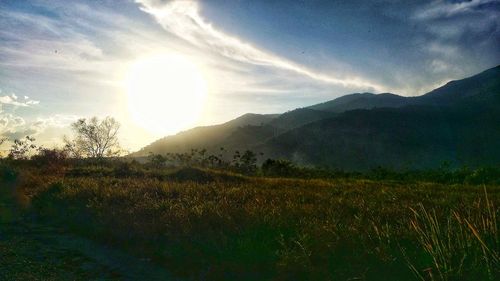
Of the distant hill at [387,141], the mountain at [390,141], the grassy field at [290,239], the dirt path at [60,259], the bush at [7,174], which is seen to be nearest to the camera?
the grassy field at [290,239]

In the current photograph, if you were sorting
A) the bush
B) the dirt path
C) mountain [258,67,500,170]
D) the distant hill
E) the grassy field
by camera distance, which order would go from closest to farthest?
1. the grassy field
2. the dirt path
3. the bush
4. mountain [258,67,500,170]
5. the distant hill

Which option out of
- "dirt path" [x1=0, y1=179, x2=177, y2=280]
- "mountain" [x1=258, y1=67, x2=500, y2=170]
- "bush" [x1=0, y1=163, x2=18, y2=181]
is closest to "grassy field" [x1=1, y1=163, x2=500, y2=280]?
"dirt path" [x1=0, y1=179, x2=177, y2=280]

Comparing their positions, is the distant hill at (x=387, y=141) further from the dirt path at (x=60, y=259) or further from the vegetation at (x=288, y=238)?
the dirt path at (x=60, y=259)

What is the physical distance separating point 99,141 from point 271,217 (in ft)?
218

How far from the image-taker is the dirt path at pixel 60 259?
7961 millimetres

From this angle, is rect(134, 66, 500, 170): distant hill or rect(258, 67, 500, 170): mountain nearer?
rect(258, 67, 500, 170): mountain

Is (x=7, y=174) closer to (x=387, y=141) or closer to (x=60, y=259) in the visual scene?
(x=60, y=259)

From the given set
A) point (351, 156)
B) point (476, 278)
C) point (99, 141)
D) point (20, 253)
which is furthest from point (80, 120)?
point (351, 156)

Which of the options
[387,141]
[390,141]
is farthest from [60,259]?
[390,141]

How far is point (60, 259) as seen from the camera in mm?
9109

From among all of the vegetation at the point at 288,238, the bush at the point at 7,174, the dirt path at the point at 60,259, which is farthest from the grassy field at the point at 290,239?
the bush at the point at 7,174

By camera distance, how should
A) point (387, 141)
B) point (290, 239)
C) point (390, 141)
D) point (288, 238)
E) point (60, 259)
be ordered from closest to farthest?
point (290, 239), point (288, 238), point (60, 259), point (387, 141), point (390, 141)

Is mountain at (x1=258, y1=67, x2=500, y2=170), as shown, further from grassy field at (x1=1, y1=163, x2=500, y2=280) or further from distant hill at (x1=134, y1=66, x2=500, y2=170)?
grassy field at (x1=1, y1=163, x2=500, y2=280)

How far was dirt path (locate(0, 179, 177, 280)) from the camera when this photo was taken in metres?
7.96
